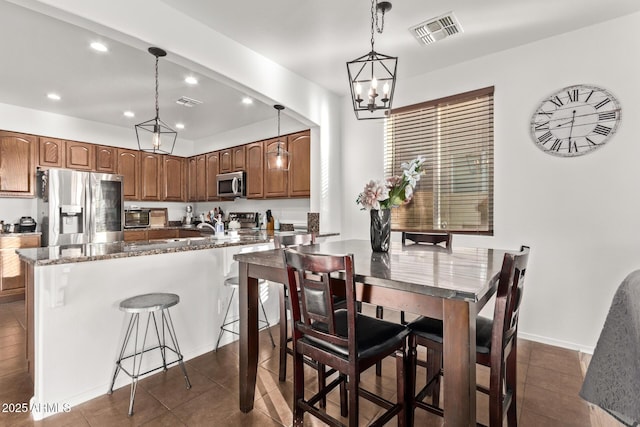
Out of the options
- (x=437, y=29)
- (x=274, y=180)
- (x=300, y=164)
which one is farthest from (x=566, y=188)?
(x=274, y=180)

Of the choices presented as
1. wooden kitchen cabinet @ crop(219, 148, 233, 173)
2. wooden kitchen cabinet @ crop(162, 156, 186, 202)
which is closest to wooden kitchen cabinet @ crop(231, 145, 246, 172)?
wooden kitchen cabinet @ crop(219, 148, 233, 173)

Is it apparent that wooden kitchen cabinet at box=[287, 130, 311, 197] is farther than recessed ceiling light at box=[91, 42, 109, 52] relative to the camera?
Yes

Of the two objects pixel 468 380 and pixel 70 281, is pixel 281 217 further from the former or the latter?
pixel 468 380

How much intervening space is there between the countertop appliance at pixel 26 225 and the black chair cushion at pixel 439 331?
207 inches

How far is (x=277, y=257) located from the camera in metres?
1.75

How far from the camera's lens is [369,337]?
1.47m

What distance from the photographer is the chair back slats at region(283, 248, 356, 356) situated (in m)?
1.29

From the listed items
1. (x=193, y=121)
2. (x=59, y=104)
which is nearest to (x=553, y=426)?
(x=193, y=121)

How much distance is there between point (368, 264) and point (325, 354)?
478 mm

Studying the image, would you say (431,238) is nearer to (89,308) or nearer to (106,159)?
(89,308)

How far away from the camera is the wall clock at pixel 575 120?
258cm

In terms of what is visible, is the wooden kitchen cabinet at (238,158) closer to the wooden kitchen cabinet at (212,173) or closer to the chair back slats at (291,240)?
the wooden kitchen cabinet at (212,173)

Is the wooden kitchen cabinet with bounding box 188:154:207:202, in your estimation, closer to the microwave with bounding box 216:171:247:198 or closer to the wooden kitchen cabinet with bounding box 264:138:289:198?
the microwave with bounding box 216:171:247:198

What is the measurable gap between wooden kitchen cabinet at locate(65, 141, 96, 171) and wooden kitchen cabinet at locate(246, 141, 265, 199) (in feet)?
7.84
